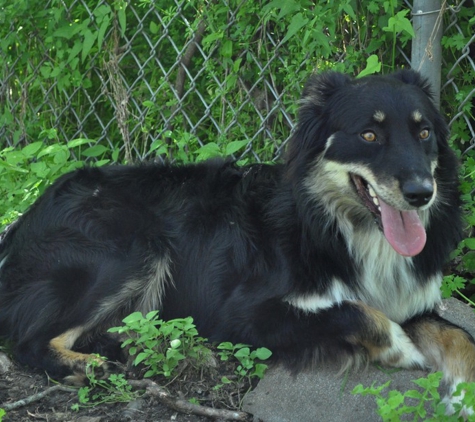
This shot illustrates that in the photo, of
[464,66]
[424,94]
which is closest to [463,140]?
[464,66]

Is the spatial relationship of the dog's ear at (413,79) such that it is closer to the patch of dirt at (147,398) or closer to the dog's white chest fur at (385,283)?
the dog's white chest fur at (385,283)

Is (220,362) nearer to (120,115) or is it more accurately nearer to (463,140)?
(463,140)

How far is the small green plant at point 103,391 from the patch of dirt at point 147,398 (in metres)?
0.02

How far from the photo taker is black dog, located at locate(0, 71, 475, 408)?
4.07 m

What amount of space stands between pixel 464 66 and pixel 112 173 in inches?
98.0

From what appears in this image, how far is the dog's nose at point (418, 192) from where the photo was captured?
3773 mm

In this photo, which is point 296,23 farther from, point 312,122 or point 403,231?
point 403,231

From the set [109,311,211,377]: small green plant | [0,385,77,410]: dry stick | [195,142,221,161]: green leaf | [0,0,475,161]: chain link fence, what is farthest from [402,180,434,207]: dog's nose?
[195,142,221,161]: green leaf

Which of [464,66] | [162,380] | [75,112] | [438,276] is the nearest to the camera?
[162,380]

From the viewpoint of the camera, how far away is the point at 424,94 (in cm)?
436

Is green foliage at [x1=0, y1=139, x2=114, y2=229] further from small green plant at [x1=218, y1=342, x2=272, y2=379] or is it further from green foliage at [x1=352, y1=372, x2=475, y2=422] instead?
green foliage at [x1=352, y1=372, x2=475, y2=422]

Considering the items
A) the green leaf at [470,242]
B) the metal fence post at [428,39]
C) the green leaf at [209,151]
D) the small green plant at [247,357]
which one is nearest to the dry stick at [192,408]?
the small green plant at [247,357]

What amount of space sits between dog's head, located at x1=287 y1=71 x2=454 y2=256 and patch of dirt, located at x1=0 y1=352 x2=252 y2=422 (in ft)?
3.54

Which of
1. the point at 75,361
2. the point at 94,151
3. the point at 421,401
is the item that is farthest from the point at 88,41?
the point at 421,401
